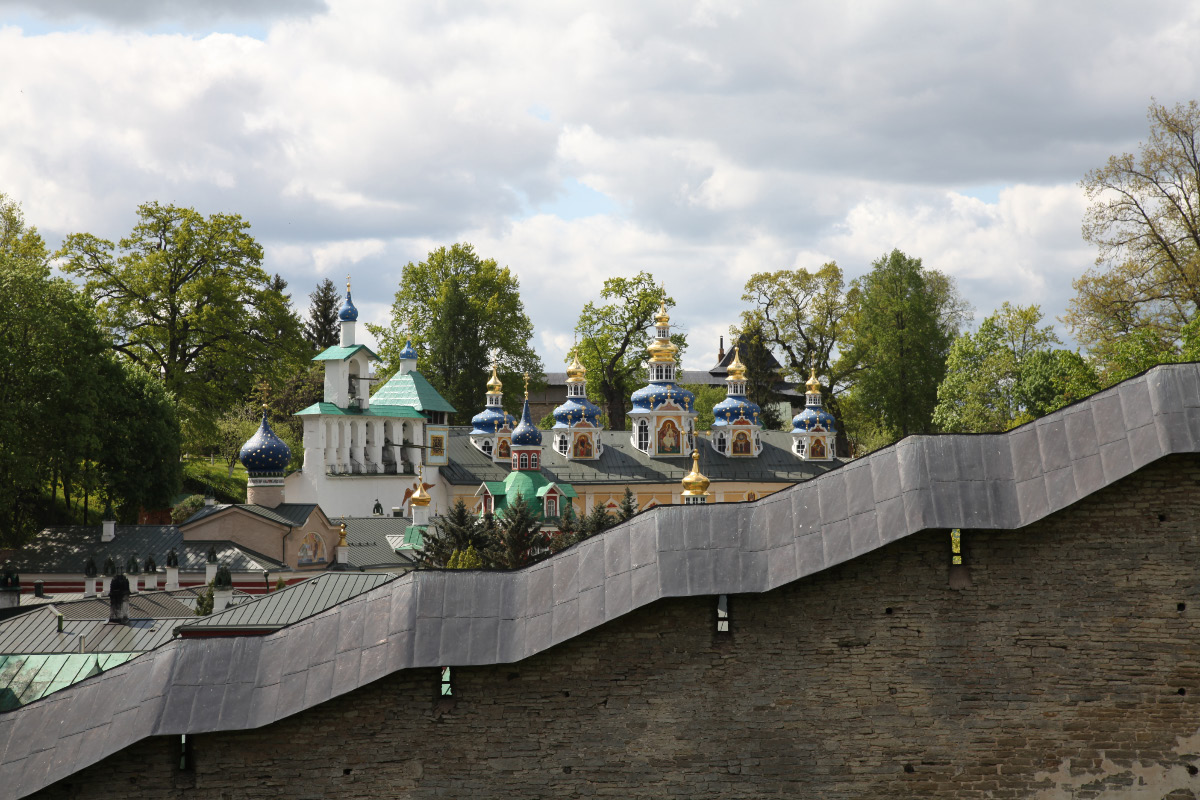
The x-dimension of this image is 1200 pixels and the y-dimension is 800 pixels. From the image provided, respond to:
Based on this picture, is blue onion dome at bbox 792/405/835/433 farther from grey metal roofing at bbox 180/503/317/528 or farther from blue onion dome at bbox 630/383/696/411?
grey metal roofing at bbox 180/503/317/528

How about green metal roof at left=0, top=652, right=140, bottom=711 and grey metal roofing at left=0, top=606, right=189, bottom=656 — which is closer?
green metal roof at left=0, top=652, right=140, bottom=711

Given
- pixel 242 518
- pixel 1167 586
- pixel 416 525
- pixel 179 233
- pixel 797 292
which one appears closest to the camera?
pixel 1167 586

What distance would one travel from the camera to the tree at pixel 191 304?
51656 mm

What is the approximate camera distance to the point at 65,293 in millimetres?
37219

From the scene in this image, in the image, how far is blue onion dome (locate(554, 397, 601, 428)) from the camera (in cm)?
6278

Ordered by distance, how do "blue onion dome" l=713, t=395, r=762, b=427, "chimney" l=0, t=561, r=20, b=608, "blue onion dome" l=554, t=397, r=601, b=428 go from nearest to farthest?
"chimney" l=0, t=561, r=20, b=608
"blue onion dome" l=554, t=397, r=601, b=428
"blue onion dome" l=713, t=395, r=762, b=427

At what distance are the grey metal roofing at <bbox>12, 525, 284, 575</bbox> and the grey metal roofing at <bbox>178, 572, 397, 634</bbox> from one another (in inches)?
497

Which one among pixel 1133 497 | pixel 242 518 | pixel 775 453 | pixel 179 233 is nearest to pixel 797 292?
pixel 775 453

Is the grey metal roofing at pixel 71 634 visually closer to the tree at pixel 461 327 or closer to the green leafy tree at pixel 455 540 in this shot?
the green leafy tree at pixel 455 540

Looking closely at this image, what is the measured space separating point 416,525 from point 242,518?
914 centimetres

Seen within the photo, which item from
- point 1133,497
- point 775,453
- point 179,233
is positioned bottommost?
point 1133,497

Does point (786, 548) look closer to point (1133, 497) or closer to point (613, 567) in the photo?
point (613, 567)

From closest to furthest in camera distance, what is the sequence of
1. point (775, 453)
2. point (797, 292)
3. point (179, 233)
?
point (179, 233), point (775, 453), point (797, 292)

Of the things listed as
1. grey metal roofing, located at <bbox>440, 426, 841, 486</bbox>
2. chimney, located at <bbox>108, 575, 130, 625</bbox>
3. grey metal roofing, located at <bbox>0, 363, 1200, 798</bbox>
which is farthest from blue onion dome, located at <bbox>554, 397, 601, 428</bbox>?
grey metal roofing, located at <bbox>0, 363, 1200, 798</bbox>
